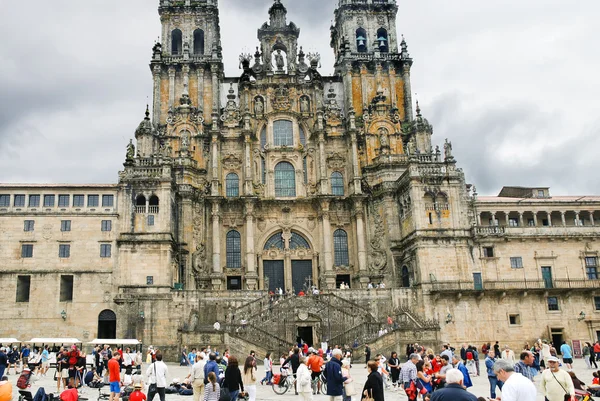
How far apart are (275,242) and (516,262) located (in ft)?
68.0

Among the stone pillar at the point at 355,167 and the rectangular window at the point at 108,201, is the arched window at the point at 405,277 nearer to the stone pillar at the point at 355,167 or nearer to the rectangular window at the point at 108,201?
the stone pillar at the point at 355,167

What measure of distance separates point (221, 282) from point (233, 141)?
43.9 ft

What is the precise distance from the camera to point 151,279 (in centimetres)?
4569

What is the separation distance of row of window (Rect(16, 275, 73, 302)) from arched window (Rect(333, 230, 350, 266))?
22.4 metres

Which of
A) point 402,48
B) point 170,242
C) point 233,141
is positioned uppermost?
point 402,48

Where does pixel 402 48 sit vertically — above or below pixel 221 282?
above

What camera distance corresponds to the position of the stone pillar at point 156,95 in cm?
5575

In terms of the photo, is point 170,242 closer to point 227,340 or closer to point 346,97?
point 227,340

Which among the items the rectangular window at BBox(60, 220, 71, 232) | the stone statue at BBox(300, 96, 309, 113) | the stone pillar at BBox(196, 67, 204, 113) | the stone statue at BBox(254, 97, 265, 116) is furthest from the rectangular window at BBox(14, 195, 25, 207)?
the stone statue at BBox(300, 96, 309, 113)

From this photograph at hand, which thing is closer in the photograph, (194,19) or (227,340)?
(227,340)

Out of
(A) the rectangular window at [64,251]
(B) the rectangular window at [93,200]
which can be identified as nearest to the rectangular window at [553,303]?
(B) the rectangular window at [93,200]

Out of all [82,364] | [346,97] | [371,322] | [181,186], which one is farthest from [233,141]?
[82,364]

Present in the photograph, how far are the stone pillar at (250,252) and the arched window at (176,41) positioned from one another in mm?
17940

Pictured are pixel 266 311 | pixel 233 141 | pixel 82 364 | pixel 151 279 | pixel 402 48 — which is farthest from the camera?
pixel 402 48
